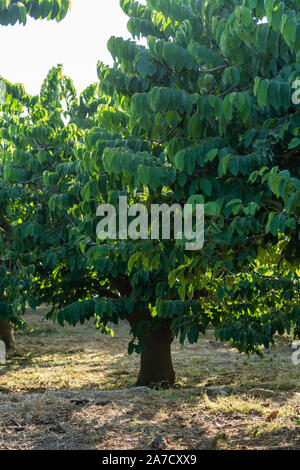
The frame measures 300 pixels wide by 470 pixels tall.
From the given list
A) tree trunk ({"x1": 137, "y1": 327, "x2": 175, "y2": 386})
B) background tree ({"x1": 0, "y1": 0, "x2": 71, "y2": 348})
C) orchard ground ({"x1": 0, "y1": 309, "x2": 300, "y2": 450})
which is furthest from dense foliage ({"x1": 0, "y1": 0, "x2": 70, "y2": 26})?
tree trunk ({"x1": 137, "y1": 327, "x2": 175, "y2": 386})

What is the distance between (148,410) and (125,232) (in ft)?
9.18

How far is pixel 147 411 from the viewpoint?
257 inches

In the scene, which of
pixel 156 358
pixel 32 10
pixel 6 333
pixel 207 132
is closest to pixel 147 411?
pixel 207 132

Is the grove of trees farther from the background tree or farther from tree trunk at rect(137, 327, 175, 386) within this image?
tree trunk at rect(137, 327, 175, 386)

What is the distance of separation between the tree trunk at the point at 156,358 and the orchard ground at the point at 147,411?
59 centimetres

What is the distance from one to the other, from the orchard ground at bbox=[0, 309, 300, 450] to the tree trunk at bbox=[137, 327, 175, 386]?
0.59 m

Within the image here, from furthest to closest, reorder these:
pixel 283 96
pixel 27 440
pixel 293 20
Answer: pixel 27 440 < pixel 283 96 < pixel 293 20

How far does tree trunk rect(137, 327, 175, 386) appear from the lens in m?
10.4

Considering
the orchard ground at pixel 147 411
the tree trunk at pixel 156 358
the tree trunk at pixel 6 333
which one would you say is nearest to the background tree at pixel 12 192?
the tree trunk at pixel 6 333

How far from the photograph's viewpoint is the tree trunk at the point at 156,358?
10414 mm

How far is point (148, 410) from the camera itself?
6.59 m

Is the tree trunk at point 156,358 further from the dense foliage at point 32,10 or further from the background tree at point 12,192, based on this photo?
the dense foliage at point 32,10
